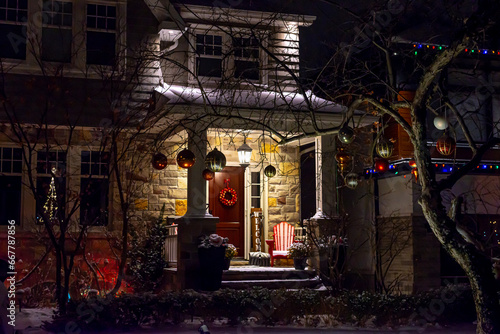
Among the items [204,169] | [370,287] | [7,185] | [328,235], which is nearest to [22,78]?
[7,185]

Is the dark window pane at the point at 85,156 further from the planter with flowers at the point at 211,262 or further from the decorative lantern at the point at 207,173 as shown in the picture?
the planter with flowers at the point at 211,262

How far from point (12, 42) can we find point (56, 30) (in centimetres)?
103

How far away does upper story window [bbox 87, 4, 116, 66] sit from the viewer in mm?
15117

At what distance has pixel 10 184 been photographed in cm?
1491

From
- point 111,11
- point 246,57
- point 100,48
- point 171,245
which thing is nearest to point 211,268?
point 171,245

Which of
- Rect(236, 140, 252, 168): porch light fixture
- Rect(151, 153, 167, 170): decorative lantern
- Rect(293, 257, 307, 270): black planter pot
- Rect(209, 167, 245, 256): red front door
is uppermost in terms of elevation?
Rect(236, 140, 252, 168): porch light fixture

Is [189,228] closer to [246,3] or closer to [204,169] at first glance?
[204,169]

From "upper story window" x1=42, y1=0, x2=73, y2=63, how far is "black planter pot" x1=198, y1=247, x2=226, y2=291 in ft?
18.5

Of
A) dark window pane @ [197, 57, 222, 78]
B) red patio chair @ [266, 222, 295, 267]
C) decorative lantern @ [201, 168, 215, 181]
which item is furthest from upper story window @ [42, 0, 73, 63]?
red patio chair @ [266, 222, 295, 267]

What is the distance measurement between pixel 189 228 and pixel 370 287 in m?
5.20

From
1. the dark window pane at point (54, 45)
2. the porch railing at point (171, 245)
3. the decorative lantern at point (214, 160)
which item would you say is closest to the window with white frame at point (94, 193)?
the porch railing at point (171, 245)

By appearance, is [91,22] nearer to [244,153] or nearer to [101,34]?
[101,34]

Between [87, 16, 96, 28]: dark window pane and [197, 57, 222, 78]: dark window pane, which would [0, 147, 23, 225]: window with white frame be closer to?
[87, 16, 96, 28]: dark window pane

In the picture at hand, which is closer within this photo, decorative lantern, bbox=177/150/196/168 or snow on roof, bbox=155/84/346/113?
decorative lantern, bbox=177/150/196/168
